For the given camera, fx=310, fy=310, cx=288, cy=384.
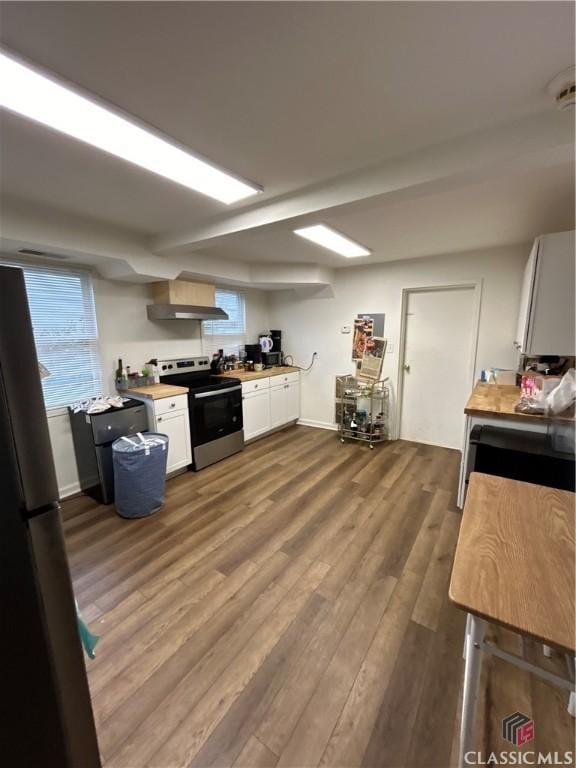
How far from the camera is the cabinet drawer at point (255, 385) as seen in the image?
3.87 m

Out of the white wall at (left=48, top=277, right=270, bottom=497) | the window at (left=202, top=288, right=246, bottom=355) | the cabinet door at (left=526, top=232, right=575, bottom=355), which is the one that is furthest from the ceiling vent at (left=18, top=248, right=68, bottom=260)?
the cabinet door at (left=526, top=232, right=575, bottom=355)

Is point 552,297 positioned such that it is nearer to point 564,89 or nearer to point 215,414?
point 564,89

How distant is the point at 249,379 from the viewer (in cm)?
394

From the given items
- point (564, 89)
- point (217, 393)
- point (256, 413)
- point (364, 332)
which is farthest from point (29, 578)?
point (364, 332)

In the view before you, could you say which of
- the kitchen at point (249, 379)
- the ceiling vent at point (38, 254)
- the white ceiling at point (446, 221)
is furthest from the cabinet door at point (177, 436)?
the white ceiling at point (446, 221)

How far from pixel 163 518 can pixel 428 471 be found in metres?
2.64

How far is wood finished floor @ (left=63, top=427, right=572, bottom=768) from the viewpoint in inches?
46.2

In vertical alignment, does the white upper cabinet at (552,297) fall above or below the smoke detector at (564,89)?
below

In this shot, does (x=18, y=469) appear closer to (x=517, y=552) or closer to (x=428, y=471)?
(x=517, y=552)

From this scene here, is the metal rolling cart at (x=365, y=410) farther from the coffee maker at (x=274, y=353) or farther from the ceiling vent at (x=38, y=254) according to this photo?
the ceiling vent at (x=38, y=254)

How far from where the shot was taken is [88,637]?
3.02 ft

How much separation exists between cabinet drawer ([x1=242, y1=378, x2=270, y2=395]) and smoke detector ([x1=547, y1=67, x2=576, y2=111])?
327cm

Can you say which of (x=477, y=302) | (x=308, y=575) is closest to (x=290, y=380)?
(x=477, y=302)

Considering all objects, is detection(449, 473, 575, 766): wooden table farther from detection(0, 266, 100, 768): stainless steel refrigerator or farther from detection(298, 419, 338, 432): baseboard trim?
detection(298, 419, 338, 432): baseboard trim
